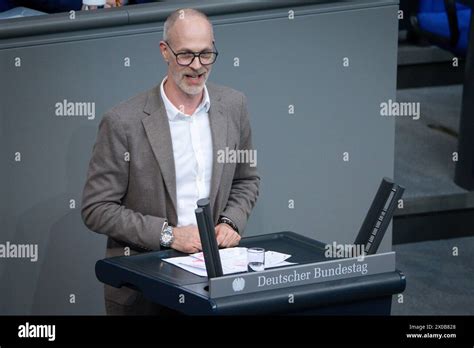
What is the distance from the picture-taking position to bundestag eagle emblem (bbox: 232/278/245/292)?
9.86 ft

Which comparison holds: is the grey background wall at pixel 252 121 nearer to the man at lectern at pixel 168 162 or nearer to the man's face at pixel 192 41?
the man at lectern at pixel 168 162

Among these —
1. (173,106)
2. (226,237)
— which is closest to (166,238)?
(226,237)

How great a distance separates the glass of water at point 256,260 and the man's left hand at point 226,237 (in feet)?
0.67

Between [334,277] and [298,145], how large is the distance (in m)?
1.44

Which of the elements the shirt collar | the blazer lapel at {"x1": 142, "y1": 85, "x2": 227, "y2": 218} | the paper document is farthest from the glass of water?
the shirt collar

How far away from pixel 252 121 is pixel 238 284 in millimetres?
1501

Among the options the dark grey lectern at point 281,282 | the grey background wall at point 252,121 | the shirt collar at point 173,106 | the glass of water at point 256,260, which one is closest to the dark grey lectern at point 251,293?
the dark grey lectern at point 281,282

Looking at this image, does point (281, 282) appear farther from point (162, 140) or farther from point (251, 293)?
point (162, 140)

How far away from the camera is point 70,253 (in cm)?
421

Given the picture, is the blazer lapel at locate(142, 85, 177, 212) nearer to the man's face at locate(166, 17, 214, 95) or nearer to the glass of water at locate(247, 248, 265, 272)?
the man's face at locate(166, 17, 214, 95)

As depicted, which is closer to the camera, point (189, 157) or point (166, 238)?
point (166, 238)

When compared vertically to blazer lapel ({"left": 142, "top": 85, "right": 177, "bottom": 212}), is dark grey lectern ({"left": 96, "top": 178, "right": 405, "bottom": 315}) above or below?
below

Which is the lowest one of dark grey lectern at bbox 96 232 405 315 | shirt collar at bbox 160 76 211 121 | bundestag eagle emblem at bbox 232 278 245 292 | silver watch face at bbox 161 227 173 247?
dark grey lectern at bbox 96 232 405 315

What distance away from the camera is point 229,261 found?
10.9 ft
